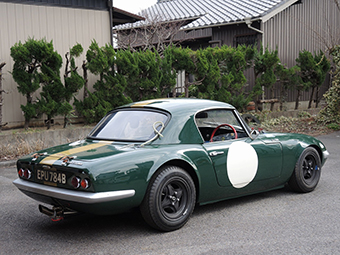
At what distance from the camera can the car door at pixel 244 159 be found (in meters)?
4.71

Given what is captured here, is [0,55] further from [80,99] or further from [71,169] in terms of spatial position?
[71,169]

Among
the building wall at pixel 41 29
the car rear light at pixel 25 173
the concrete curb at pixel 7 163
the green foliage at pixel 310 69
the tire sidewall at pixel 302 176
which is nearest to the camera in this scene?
the car rear light at pixel 25 173

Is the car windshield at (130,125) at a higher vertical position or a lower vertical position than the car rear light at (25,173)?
higher

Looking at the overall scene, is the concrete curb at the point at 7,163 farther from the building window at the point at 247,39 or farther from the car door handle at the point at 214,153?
the building window at the point at 247,39

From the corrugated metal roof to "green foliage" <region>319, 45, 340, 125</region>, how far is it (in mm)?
3880

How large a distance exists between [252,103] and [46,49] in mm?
7865

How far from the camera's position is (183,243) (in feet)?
12.7

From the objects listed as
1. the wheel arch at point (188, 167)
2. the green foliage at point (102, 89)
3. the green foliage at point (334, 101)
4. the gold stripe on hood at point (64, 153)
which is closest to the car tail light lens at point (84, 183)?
the gold stripe on hood at point (64, 153)

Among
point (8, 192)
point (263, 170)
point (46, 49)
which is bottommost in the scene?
point (8, 192)

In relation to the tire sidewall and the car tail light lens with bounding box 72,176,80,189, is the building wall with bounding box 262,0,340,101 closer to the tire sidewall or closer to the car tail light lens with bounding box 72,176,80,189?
the tire sidewall

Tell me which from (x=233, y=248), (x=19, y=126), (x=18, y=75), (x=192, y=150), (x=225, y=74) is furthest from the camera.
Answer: (x=225, y=74)

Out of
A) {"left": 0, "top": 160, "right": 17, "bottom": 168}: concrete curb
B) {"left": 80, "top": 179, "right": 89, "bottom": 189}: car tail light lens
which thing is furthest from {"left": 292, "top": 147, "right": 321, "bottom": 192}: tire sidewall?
{"left": 0, "top": 160, "right": 17, "bottom": 168}: concrete curb

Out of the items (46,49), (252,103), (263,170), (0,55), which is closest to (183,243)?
(263,170)

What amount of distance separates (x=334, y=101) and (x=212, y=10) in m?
9.27
